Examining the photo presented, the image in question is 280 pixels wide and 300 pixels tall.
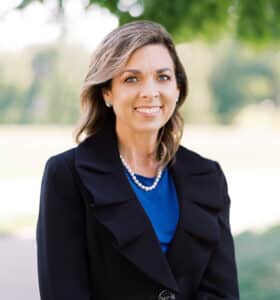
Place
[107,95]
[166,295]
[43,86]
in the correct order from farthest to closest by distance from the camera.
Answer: [43,86], [107,95], [166,295]

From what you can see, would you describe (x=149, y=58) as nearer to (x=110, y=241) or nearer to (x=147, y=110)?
(x=147, y=110)

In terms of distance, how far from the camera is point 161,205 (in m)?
2.47

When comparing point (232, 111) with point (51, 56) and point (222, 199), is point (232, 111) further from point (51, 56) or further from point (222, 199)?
point (222, 199)

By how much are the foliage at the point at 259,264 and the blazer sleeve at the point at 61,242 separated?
3.86 meters

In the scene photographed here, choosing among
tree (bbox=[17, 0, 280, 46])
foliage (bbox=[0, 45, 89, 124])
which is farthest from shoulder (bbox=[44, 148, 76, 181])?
foliage (bbox=[0, 45, 89, 124])

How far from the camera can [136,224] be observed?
2.36 m

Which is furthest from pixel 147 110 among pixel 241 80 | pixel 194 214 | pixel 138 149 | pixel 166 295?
pixel 241 80

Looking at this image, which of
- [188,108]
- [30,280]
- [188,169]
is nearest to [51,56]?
[188,108]

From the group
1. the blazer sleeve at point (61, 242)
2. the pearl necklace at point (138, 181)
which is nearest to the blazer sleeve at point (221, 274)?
the pearl necklace at point (138, 181)

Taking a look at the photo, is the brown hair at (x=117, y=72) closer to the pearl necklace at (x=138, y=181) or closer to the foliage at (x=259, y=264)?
the pearl necklace at (x=138, y=181)

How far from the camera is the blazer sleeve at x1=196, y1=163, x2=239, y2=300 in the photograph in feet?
8.13

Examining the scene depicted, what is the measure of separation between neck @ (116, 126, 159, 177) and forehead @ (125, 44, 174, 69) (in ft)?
0.92

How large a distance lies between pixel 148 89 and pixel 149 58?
110mm

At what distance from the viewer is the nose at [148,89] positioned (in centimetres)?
235
